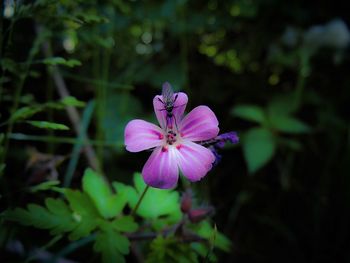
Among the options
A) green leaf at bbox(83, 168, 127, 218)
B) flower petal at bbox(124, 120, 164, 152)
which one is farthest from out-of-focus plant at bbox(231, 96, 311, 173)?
flower petal at bbox(124, 120, 164, 152)

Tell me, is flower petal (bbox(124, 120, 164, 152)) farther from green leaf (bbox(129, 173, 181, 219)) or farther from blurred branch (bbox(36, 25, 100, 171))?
blurred branch (bbox(36, 25, 100, 171))

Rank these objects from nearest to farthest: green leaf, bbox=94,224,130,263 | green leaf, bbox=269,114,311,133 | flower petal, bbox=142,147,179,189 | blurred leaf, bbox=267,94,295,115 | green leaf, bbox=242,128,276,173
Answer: flower petal, bbox=142,147,179,189, green leaf, bbox=94,224,130,263, green leaf, bbox=242,128,276,173, green leaf, bbox=269,114,311,133, blurred leaf, bbox=267,94,295,115

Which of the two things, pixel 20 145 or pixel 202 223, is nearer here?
pixel 202 223

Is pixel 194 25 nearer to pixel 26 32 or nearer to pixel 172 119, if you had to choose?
pixel 26 32

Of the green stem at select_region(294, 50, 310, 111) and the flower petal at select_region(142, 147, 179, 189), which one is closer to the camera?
the flower petal at select_region(142, 147, 179, 189)

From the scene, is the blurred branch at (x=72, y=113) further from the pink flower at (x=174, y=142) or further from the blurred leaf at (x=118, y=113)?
the pink flower at (x=174, y=142)

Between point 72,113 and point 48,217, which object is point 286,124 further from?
point 48,217

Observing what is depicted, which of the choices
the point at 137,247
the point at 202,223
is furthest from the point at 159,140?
the point at 137,247

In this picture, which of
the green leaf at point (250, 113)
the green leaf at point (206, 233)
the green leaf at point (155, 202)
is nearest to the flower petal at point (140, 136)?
the green leaf at point (155, 202)
